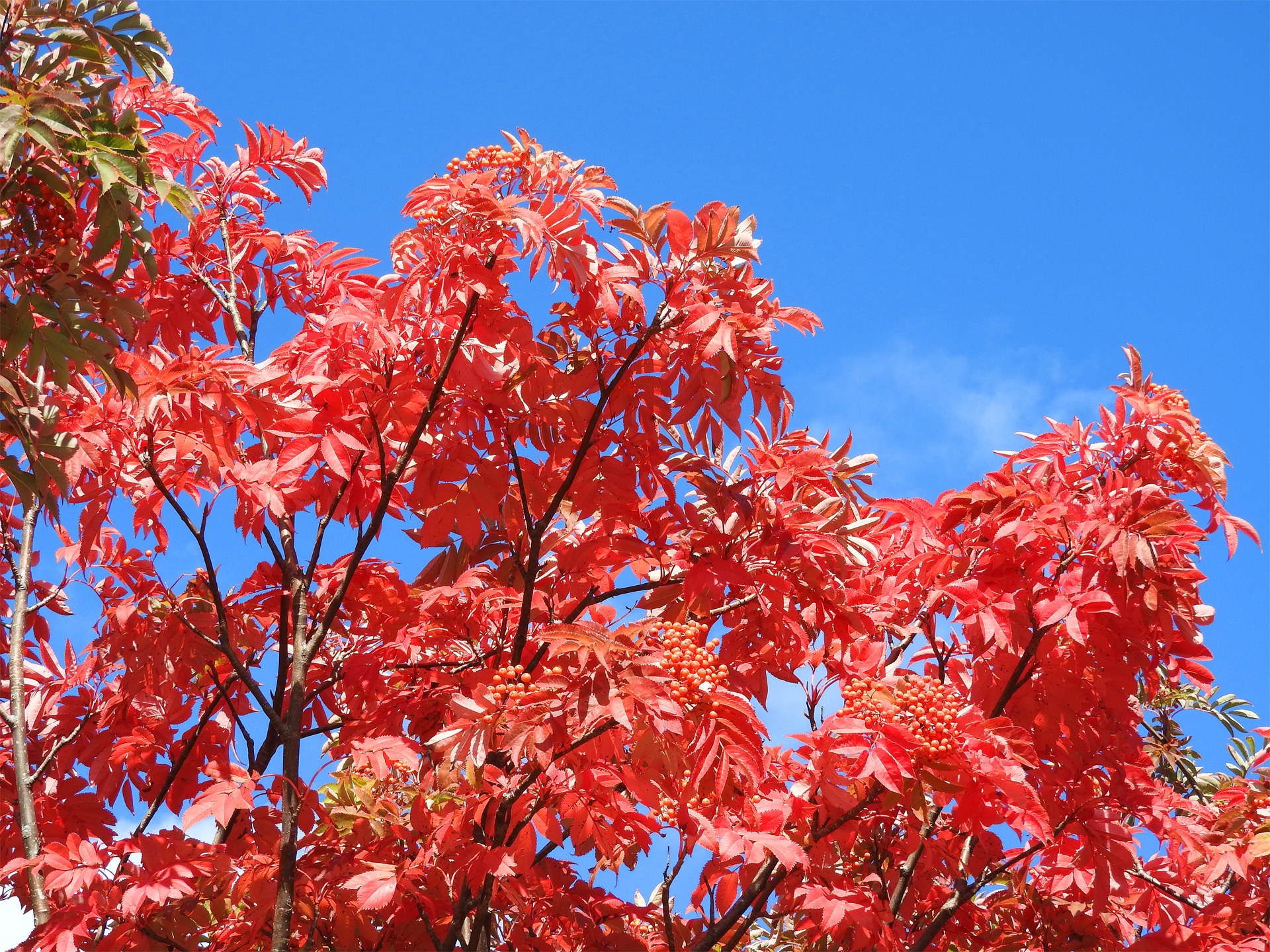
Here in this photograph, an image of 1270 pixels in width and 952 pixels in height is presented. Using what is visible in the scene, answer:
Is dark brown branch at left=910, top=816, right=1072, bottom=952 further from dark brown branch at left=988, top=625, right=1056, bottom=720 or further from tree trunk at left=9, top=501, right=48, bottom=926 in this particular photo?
tree trunk at left=9, top=501, right=48, bottom=926

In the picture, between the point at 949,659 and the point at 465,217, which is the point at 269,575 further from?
the point at 949,659

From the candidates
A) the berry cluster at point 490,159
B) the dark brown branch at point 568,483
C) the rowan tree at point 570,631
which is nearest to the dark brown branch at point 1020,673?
the rowan tree at point 570,631

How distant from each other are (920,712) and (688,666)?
2.72 feet

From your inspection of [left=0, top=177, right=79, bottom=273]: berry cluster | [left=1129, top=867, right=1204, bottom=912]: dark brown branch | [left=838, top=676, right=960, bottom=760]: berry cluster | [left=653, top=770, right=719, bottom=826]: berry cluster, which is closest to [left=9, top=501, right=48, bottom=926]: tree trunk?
[left=0, top=177, right=79, bottom=273]: berry cluster

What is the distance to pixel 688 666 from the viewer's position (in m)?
3.33

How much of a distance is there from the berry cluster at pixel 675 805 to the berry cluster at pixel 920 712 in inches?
21.4

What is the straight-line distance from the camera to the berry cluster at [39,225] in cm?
351

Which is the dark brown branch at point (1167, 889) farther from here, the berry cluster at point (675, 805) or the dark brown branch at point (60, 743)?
the dark brown branch at point (60, 743)

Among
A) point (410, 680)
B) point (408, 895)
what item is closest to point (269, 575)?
point (410, 680)

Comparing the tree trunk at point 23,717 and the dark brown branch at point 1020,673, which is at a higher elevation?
the dark brown branch at point 1020,673

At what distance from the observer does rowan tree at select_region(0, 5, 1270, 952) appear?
140 inches

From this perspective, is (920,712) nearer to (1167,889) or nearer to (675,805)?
(675,805)

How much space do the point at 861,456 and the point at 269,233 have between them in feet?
10.1

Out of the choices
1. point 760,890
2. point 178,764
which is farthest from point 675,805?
point 178,764
